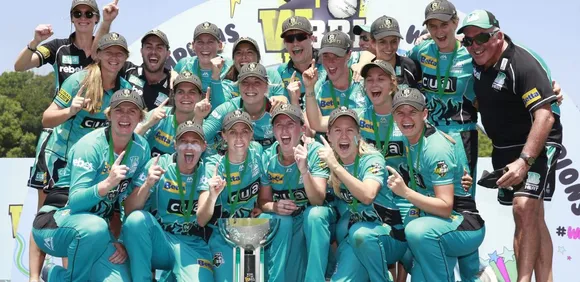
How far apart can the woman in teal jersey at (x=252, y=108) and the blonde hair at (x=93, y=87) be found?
976mm

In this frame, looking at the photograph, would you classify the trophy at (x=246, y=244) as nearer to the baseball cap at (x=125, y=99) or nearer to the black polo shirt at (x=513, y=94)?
the baseball cap at (x=125, y=99)

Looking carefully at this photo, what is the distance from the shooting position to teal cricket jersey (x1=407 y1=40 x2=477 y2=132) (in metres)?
6.86

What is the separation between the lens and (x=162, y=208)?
6.39m

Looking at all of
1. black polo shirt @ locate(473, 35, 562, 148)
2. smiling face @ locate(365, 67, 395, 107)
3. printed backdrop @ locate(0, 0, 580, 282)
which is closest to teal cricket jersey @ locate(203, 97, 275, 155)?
smiling face @ locate(365, 67, 395, 107)

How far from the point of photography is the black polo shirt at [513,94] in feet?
19.5

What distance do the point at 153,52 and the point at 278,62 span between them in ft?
10.8

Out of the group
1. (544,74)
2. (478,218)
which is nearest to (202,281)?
(478,218)

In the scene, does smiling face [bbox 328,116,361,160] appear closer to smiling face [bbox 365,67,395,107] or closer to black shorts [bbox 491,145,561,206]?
smiling face [bbox 365,67,395,107]

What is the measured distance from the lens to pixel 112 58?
6875 millimetres

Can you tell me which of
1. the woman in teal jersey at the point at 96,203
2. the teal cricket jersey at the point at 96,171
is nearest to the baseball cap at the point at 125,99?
the woman in teal jersey at the point at 96,203

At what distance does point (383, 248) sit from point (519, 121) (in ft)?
5.27

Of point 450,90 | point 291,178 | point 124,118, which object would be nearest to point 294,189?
point 291,178

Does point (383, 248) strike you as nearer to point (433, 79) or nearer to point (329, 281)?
point (329, 281)

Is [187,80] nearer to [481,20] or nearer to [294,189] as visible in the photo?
[294,189]
